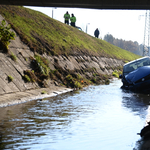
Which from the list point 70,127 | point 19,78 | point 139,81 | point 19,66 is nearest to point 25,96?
point 19,78

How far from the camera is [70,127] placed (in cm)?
659

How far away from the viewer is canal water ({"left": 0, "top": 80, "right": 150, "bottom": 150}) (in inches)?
206

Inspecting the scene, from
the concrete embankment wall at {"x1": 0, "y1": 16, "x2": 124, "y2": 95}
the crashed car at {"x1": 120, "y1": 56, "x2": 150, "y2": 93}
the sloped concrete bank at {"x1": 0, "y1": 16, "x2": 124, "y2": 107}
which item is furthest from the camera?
the crashed car at {"x1": 120, "y1": 56, "x2": 150, "y2": 93}

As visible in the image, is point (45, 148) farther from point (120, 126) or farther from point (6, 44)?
point (6, 44)

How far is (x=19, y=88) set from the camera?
11.8 metres

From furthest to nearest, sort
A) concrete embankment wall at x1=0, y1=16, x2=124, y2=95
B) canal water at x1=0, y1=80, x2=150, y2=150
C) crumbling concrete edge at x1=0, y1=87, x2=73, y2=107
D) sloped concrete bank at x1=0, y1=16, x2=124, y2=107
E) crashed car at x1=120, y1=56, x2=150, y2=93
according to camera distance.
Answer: crashed car at x1=120, y1=56, x2=150, y2=93, concrete embankment wall at x1=0, y1=16, x2=124, y2=95, sloped concrete bank at x1=0, y1=16, x2=124, y2=107, crumbling concrete edge at x1=0, y1=87, x2=73, y2=107, canal water at x1=0, y1=80, x2=150, y2=150

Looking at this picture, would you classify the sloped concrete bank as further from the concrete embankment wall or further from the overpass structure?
the overpass structure

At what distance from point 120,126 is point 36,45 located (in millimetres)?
11634

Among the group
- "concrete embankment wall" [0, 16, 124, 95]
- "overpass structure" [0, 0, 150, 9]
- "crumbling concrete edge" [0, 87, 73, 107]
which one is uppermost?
"overpass structure" [0, 0, 150, 9]

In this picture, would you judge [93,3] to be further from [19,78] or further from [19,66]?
[19,66]

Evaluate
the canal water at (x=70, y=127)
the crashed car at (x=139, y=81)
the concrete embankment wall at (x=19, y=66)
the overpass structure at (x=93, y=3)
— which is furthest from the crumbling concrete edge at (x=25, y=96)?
the overpass structure at (x=93, y=3)

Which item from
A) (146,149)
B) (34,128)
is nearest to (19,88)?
(34,128)

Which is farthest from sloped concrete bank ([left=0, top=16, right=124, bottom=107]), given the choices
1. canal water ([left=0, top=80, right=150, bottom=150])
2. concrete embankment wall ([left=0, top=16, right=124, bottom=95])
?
canal water ([left=0, top=80, right=150, bottom=150])

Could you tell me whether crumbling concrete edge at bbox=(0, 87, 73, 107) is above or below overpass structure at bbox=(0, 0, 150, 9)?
below
